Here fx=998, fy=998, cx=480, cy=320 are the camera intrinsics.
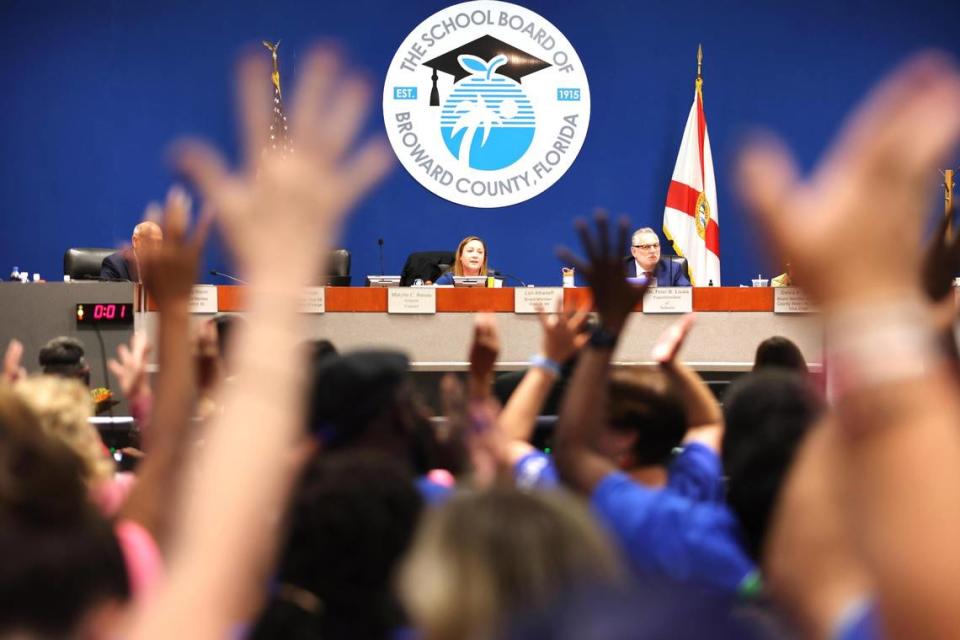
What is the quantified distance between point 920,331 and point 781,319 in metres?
4.57

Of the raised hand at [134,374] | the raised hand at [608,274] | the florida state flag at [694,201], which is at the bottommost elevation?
the raised hand at [134,374]

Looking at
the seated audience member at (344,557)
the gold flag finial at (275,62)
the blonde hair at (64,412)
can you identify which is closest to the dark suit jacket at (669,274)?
the gold flag finial at (275,62)

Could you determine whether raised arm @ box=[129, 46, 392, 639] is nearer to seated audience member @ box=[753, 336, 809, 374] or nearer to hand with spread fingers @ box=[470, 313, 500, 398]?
hand with spread fingers @ box=[470, 313, 500, 398]

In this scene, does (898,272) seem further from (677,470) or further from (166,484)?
(677,470)

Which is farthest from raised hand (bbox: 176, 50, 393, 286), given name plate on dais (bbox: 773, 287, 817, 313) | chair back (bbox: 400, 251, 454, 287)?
chair back (bbox: 400, 251, 454, 287)

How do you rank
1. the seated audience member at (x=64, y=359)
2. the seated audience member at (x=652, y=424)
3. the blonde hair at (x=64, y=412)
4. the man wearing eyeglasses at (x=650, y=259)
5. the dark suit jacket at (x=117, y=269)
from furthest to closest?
the man wearing eyeglasses at (x=650, y=259), the dark suit jacket at (x=117, y=269), the seated audience member at (x=64, y=359), the seated audience member at (x=652, y=424), the blonde hair at (x=64, y=412)

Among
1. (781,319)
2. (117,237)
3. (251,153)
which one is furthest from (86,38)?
(251,153)

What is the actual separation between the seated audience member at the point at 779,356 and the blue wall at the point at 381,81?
546cm

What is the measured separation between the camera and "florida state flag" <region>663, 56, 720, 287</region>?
754 centimetres

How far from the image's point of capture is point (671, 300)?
491 cm

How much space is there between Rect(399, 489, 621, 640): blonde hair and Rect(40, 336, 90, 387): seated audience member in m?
2.32

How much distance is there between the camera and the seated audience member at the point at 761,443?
3.94 feet

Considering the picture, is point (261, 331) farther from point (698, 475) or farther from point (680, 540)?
point (698, 475)

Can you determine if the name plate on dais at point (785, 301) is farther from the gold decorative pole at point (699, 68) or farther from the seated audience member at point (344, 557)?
the seated audience member at point (344, 557)
